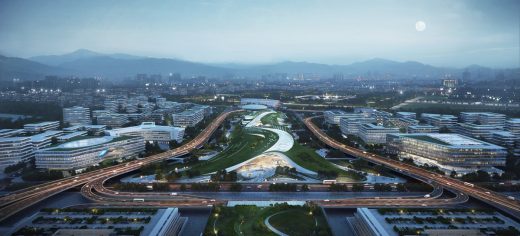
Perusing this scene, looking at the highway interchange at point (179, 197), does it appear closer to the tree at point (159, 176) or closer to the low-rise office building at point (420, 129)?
the tree at point (159, 176)

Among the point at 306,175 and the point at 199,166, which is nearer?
the point at 306,175

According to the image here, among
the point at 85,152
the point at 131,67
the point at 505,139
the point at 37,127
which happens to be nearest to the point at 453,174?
the point at 505,139

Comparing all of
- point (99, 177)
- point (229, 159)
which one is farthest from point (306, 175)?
point (99, 177)

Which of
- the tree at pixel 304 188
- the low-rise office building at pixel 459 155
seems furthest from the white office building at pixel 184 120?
the low-rise office building at pixel 459 155

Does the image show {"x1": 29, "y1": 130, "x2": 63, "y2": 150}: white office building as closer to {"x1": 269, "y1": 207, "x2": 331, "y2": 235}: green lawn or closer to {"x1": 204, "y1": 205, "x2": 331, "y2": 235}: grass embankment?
{"x1": 204, "y1": 205, "x2": 331, "y2": 235}: grass embankment

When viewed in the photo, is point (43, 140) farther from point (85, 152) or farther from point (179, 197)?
point (179, 197)

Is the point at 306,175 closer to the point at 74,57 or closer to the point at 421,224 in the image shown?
the point at 421,224

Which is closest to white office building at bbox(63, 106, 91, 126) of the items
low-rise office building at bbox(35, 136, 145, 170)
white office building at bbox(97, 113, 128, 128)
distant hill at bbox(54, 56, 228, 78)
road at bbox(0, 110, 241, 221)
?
white office building at bbox(97, 113, 128, 128)
